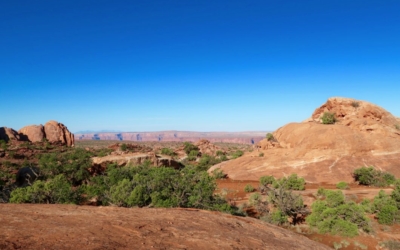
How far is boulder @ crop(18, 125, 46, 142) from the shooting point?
60.2 meters

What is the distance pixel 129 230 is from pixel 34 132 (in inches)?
2630

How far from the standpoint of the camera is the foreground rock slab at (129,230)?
5316 mm

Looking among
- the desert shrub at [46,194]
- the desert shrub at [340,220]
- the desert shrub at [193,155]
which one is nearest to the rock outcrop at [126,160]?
the desert shrub at [46,194]

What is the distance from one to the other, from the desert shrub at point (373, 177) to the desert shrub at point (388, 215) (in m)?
10.9

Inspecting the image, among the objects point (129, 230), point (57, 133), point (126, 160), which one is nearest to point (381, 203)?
point (129, 230)

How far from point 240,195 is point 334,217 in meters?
10.3

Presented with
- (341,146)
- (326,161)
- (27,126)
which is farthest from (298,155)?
(27,126)

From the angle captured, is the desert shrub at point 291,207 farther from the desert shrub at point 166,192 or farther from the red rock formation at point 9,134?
the red rock formation at point 9,134

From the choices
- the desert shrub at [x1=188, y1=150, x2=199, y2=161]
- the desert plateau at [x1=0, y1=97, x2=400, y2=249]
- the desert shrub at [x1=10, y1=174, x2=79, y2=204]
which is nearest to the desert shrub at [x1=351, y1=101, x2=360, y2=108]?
the desert plateau at [x1=0, y1=97, x2=400, y2=249]

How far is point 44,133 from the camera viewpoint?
62250 mm

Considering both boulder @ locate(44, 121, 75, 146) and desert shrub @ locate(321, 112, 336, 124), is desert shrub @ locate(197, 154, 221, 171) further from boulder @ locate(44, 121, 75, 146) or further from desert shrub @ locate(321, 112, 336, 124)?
boulder @ locate(44, 121, 75, 146)

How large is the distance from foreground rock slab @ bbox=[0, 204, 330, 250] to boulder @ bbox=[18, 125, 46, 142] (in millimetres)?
61798

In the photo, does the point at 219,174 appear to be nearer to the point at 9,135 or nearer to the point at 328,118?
the point at 328,118

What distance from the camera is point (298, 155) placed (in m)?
30.3
